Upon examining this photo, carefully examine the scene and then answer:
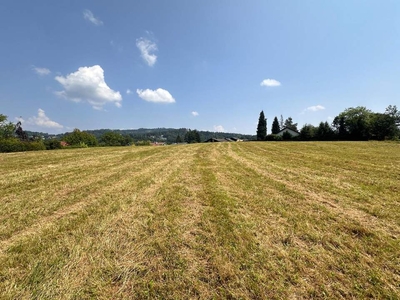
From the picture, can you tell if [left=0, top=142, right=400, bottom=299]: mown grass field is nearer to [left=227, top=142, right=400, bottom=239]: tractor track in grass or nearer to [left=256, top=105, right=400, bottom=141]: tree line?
[left=227, top=142, right=400, bottom=239]: tractor track in grass

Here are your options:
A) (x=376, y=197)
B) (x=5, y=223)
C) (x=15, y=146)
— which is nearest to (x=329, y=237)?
(x=376, y=197)

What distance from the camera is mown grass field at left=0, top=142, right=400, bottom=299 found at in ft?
6.59

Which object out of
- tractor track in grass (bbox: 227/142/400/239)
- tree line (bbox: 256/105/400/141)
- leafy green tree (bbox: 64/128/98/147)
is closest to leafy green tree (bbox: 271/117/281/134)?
tree line (bbox: 256/105/400/141)

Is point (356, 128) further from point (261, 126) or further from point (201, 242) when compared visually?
point (201, 242)

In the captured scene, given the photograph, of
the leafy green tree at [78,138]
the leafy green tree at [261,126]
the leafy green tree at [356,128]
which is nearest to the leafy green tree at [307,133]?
the leafy green tree at [356,128]

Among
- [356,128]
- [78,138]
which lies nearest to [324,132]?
[356,128]

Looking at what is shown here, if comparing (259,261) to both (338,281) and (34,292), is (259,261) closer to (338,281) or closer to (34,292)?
(338,281)

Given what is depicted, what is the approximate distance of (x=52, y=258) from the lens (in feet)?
8.06

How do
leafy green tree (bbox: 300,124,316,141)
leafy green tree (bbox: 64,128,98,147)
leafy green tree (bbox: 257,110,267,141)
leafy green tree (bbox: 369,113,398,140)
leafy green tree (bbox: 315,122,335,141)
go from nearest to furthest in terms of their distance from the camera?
leafy green tree (bbox: 369,113,398,140) < leafy green tree (bbox: 315,122,335,141) < leafy green tree (bbox: 300,124,316,141) < leafy green tree (bbox: 64,128,98,147) < leafy green tree (bbox: 257,110,267,141)

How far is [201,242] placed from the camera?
2.83 metres

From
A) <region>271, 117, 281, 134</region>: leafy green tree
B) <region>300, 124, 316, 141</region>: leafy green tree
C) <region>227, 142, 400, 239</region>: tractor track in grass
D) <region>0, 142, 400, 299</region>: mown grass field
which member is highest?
<region>271, 117, 281, 134</region>: leafy green tree

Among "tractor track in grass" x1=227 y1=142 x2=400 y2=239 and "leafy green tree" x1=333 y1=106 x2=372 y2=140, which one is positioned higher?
"leafy green tree" x1=333 y1=106 x2=372 y2=140

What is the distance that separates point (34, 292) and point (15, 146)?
30358 mm

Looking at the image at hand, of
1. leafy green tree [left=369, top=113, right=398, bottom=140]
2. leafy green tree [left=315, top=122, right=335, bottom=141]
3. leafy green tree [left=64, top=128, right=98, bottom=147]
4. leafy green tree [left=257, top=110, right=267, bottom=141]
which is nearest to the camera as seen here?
leafy green tree [left=369, top=113, right=398, bottom=140]
